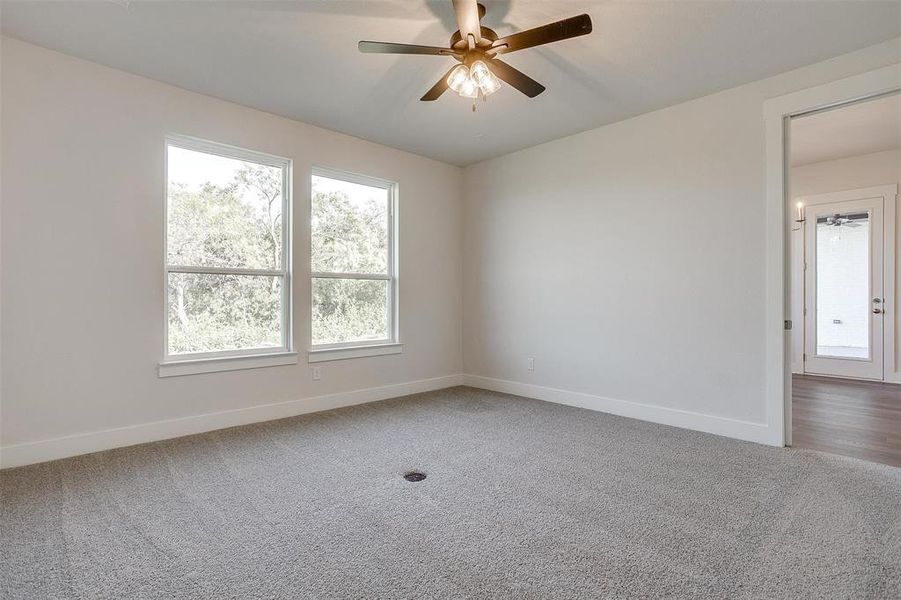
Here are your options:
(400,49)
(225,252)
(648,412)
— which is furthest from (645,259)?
(225,252)

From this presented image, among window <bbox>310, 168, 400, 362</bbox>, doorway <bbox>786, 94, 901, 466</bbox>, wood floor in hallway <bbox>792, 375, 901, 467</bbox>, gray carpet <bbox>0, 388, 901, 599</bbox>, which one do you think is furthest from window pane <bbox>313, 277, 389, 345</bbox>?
doorway <bbox>786, 94, 901, 466</bbox>

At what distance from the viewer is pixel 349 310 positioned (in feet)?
15.0

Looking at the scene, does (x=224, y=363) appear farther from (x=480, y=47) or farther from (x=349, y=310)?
(x=480, y=47)

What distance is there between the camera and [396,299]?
4914 millimetres

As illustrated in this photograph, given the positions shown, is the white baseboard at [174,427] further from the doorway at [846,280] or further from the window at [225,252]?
the doorway at [846,280]

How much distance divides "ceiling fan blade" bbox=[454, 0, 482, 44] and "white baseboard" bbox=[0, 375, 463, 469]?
3.33 m

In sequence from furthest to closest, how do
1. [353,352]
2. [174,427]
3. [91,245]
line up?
[353,352] → [174,427] → [91,245]

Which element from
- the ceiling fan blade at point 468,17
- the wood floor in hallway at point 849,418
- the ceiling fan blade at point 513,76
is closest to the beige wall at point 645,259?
the wood floor in hallway at point 849,418

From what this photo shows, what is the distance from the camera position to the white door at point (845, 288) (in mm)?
5484

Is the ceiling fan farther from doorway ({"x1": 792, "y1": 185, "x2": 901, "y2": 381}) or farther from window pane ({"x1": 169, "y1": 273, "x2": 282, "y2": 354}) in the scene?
doorway ({"x1": 792, "y1": 185, "x2": 901, "y2": 381})

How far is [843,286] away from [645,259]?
397 centimetres

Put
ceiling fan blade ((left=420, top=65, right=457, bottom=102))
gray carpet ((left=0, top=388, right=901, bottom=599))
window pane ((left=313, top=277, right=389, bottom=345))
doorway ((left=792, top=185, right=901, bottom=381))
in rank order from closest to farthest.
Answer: gray carpet ((left=0, top=388, right=901, bottom=599))
ceiling fan blade ((left=420, top=65, right=457, bottom=102))
window pane ((left=313, top=277, right=389, bottom=345))
doorway ((left=792, top=185, right=901, bottom=381))

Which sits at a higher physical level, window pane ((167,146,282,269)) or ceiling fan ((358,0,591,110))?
ceiling fan ((358,0,591,110))

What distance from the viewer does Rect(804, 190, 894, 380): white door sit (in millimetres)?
5484
